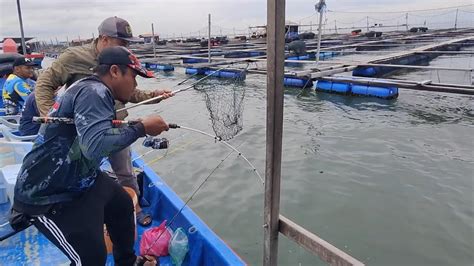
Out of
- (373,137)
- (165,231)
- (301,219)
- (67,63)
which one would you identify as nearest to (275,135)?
(165,231)

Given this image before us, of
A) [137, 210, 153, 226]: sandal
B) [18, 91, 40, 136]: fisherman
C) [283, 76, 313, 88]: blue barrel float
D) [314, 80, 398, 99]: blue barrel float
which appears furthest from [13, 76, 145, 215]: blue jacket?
[283, 76, 313, 88]: blue barrel float

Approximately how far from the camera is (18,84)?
570cm

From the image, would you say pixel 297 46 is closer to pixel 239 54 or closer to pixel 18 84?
pixel 18 84

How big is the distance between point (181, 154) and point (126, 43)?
16.0 feet

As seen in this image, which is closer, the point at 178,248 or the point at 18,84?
the point at 178,248

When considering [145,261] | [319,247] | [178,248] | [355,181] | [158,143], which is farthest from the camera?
[355,181]

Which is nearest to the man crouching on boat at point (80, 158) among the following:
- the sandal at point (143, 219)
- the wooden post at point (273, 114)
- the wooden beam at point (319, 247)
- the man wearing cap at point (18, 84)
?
the wooden post at point (273, 114)

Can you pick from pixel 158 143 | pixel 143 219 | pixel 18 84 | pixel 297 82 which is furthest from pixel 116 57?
pixel 297 82

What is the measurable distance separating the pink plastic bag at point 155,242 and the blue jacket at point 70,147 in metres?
1.42

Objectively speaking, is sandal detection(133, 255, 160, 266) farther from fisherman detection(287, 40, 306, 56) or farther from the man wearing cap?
fisherman detection(287, 40, 306, 56)

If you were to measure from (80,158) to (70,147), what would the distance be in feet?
0.30

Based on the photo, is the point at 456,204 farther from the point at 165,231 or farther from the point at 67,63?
the point at 67,63

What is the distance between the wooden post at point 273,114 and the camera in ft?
6.49

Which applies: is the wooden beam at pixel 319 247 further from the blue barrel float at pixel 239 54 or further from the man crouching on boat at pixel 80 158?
the blue barrel float at pixel 239 54
